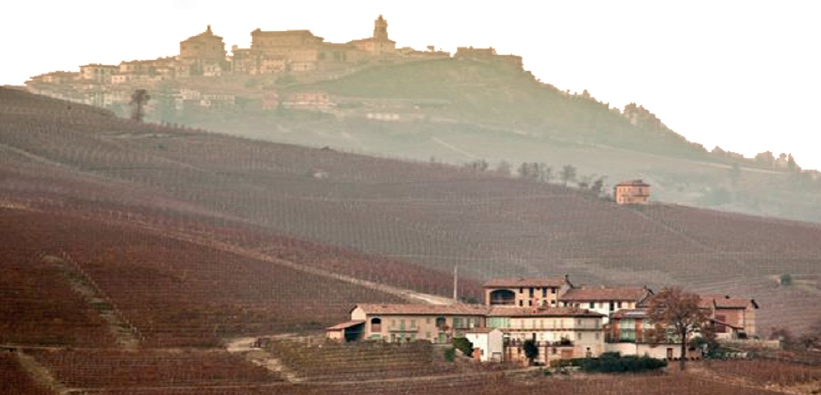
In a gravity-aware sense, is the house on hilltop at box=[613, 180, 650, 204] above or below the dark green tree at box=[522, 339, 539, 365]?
above

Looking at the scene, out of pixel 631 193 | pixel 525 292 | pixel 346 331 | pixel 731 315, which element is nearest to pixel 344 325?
pixel 346 331

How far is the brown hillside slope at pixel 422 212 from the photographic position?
153125 mm

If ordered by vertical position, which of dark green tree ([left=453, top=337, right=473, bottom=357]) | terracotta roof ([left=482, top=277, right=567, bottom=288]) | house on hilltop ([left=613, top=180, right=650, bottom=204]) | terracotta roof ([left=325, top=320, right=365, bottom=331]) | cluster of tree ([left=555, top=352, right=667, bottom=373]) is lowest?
cluster of tree ([left=555, top=352, right=667, bottom=373])

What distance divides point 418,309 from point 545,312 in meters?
6.32

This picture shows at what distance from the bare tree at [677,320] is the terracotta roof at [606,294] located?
7265 millimetres

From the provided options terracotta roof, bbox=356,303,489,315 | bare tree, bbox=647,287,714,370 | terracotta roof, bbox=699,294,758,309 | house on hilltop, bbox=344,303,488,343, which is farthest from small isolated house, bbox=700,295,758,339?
house on hilltop, bbox=344,303,488,343

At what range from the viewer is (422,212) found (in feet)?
564

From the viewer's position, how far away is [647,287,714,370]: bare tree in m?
106

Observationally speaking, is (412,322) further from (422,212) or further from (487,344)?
(422,212)

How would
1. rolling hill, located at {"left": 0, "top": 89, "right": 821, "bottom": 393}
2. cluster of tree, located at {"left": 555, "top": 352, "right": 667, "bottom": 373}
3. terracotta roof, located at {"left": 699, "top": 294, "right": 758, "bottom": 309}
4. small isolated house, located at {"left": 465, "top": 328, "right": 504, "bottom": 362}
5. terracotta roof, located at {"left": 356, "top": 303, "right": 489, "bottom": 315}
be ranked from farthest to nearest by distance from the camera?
terracotta roof, located at {"left": 699, "top": 294, "right": 758, "bottom": 309} < terracotta roof, located at {"left": 356, "top": 303, "right": 489, "bottom": 315} < small isolated house, located at {"left": 465, "top": 328, "right": 504, "bottom": 362} < cluster of tree, located at {"left": 555, "top": 352, "right": 667, "bottom": 373} < rolling hill, located at {"left": 0, "top": 89, "right": 821, "bottom": 393}

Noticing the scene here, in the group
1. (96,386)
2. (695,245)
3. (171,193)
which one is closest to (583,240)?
(695,245)

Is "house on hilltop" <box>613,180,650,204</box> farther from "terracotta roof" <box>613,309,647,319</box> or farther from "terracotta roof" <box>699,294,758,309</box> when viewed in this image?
"terracotta roof" <box>613,309,647,319</box>

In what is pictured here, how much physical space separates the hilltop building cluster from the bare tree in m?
0.53

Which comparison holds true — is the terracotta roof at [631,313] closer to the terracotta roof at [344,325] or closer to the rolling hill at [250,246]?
the rolling hill at [250,246]
